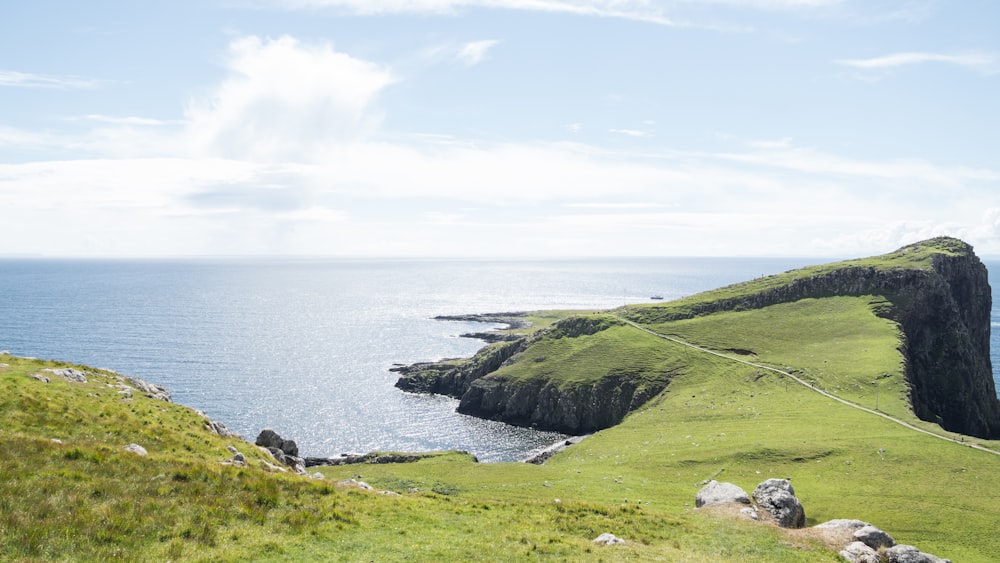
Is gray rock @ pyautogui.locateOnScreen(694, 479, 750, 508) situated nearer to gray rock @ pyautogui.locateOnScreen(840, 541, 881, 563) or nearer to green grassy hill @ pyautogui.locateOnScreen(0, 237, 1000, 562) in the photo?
green grassy hill @ pyautogui.locateOnScreen(0, 237, 1000, 562)

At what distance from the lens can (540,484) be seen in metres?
59.8

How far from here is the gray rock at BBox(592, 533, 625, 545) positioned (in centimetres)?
2747

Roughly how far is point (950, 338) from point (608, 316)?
79365 mm

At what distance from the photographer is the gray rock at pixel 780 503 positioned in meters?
35.6

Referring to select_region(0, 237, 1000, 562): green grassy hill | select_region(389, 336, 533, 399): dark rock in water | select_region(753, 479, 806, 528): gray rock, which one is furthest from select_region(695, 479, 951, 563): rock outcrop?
select_region(389, 336, 533, 399): dark rock in water

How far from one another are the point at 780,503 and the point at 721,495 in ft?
13.3

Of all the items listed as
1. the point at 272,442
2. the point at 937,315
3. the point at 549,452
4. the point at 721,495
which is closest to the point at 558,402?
the point at 549,452

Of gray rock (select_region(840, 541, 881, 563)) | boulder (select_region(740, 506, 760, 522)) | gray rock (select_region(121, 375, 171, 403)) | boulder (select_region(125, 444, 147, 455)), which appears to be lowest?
boulder (select_region(740, 506, 760, 522))

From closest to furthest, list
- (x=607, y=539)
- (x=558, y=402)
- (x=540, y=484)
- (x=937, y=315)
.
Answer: (x=607, y=539) < (x=540, y=484) < (x=558, y=402) < (x=937, y=315)

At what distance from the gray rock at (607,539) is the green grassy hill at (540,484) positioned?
891 millimetres

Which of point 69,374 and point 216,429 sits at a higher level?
point 69,374

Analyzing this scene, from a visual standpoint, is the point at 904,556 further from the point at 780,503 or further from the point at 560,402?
the point at 560,402

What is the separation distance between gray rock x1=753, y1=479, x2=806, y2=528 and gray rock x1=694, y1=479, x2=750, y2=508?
99 centimetres

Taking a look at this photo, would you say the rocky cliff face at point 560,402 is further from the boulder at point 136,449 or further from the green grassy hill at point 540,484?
the boulder at point 136,449
